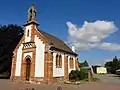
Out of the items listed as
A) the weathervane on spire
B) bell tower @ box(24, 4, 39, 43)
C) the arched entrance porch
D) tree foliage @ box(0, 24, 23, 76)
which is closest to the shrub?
the arched entrance porch

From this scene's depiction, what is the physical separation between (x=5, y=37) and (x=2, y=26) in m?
4.66

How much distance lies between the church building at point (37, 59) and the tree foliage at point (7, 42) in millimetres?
12678

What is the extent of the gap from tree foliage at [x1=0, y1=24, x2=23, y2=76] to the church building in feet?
41.6

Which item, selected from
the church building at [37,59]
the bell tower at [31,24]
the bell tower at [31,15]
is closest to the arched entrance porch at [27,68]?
the church building at [37,59]

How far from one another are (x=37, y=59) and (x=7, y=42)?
20197 millimetres

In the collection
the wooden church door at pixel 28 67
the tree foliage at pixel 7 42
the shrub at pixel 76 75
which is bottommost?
the shrub at pixel 76 75

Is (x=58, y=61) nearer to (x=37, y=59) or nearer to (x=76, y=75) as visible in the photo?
(x=37, y=59)

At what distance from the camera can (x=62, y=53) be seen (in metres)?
29.1

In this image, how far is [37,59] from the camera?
84.2 ft

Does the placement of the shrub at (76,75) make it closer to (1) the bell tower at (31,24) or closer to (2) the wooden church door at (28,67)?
(2) the wooden church door at (28,67)

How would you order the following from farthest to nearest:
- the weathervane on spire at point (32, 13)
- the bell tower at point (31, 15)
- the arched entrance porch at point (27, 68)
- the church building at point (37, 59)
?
the weathervane on spire at point (32, 13), the bell tower at point (31, 15), the arched entrance porch at point (27, 68), the church building at point (37, 59)

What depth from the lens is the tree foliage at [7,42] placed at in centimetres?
4128

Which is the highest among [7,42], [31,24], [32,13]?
[32,13]

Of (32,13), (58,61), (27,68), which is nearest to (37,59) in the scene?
(27,68)
